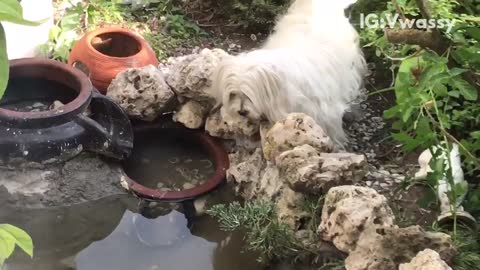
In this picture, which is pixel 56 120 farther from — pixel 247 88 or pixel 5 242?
pixel 5 242

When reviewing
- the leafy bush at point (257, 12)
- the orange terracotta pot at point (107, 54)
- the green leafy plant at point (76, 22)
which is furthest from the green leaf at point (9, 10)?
the leafy bush at point (257, 12)

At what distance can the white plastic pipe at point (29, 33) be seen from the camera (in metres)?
2.29

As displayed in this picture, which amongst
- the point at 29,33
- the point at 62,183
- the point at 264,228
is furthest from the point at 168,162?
the point at 29,33

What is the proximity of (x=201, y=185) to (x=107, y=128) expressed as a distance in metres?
0.34

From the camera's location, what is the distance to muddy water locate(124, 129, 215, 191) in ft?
6.91

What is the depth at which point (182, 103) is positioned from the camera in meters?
2.17

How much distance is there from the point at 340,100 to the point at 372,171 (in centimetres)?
25

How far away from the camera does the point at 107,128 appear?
2.06 meters

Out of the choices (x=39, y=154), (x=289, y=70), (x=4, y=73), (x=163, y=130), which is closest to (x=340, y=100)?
(x=289, y=70)

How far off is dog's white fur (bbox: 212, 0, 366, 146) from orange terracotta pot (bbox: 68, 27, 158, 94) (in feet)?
1.26

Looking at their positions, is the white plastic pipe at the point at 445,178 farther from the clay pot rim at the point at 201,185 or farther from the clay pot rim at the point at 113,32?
the clay pot rim at the point at 113,32

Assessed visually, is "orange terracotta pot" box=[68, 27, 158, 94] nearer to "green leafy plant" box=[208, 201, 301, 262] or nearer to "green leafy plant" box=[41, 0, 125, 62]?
"green leafy plant" box=[41, 0, 125, 62]

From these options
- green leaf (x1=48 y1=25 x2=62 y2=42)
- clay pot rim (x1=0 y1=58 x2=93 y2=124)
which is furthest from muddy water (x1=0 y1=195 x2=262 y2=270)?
green leaf (x1=48 y1=25 x2=62 y2=42)

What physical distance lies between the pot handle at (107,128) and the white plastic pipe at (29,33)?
0.40 m
